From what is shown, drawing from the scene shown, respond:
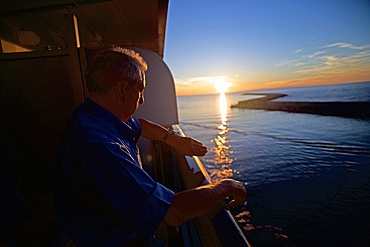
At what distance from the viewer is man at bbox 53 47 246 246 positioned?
86 cm

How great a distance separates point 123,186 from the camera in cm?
85

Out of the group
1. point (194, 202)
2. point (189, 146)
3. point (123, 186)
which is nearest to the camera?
point (123, 186)

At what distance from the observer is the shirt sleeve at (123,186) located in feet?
2.78

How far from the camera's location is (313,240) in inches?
177

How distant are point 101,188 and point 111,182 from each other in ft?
0.18

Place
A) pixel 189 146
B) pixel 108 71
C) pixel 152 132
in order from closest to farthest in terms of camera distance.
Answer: pixel 108 71 < pixel 189 146 < pixel 152 132

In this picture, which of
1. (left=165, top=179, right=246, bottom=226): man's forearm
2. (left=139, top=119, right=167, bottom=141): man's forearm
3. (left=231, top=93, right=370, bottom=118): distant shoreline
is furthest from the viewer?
(left=231, top=93, right=370, bottom=118): distant shoreline

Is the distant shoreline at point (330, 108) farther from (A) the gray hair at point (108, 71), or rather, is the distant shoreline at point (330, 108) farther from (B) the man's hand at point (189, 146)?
(A) the gray hair at point (108, 71)

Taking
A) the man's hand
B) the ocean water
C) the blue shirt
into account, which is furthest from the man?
the ocean water

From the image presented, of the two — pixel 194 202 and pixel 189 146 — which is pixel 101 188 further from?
pixel 189 146

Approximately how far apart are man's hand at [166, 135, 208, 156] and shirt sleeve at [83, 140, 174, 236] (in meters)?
1.04

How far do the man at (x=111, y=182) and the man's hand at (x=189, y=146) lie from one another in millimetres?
612

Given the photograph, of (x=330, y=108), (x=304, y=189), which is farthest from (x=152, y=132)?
(x=330, y=108)

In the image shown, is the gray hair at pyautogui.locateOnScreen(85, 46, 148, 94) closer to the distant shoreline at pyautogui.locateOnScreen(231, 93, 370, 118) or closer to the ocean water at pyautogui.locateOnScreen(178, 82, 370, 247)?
the ocean water at pyautogui.locateOnScreen(178, 82, 370, 247)
